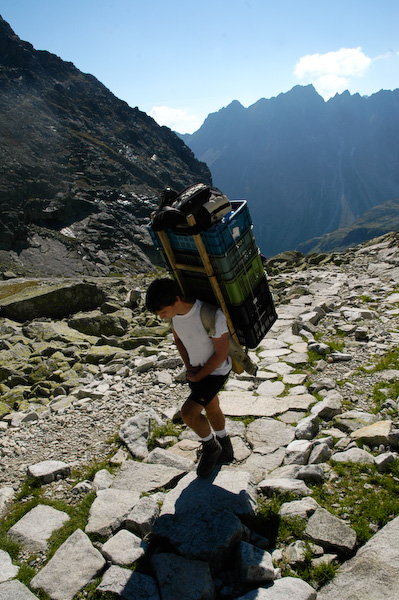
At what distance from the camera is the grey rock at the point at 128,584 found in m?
3.42

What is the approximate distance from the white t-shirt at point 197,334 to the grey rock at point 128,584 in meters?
2.15

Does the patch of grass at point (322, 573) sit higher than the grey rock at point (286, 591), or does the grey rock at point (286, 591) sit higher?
the grey rock at point (286, 591)

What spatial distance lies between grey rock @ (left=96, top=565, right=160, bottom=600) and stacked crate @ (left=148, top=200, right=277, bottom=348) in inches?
113

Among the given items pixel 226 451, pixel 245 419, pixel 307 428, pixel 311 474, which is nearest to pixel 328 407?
pixel 307 428

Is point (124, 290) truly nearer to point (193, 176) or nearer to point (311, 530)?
point (311, 530)

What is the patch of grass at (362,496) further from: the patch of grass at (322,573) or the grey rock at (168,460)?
the grey rock at (168,460)

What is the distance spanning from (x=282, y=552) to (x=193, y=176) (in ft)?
512

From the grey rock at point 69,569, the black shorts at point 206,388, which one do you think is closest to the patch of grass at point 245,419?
the black shorts at point 206,388

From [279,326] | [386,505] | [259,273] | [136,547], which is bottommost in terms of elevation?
[279,326]

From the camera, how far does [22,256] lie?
66.5m

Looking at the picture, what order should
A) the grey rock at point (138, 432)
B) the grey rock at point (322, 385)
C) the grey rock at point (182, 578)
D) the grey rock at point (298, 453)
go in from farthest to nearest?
the grey rock at point (322, 385), the grey rock at point (138, 432), the grey rock at point (298, 453), the grey rock at point (182, 578)

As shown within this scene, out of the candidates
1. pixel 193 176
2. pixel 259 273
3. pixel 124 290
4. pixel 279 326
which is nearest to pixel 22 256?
pixel 124 290

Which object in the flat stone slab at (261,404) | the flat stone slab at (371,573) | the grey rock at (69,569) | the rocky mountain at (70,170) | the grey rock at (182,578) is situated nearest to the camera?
the flat stone slab at (371,573)

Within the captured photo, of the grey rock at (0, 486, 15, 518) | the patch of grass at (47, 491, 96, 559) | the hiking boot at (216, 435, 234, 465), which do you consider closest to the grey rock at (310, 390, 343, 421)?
the hiking boot at (216, 435, 234, 465)
